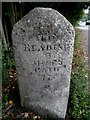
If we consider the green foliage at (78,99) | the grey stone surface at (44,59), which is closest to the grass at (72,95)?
the green foliage at (78,99)

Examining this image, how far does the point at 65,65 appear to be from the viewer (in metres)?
3.45

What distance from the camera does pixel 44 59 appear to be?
3.39 metres

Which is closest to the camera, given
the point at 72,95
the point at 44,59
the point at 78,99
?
the point at 44,59

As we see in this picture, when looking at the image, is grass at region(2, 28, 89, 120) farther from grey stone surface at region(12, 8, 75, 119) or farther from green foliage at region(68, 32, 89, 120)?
grey stone surface at region(12, 8, 75, 119)

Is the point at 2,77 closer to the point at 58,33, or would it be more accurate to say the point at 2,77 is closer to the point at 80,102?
the point at 80,102

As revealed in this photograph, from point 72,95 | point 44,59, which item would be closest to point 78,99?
point 72,95

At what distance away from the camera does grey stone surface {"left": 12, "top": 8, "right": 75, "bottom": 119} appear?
125 inches

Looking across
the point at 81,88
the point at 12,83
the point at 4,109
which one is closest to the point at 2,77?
the point at 12,83

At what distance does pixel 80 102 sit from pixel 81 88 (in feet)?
1.45

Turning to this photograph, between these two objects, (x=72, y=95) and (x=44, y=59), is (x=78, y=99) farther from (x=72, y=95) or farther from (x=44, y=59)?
(x=44, y=59)

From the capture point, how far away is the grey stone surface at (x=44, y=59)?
3166 mm

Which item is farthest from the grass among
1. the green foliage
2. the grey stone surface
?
the grey stone surface

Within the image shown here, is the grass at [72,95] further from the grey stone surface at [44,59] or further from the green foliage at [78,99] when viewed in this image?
the grey stone surface at [44,59]

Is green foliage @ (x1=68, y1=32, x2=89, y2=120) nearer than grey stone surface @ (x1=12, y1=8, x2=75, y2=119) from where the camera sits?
No
